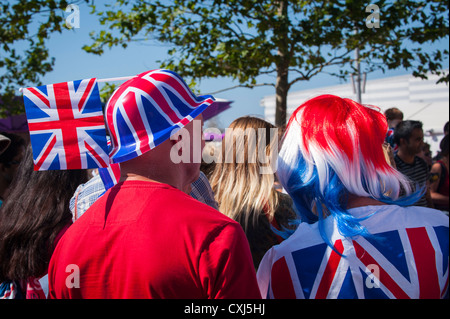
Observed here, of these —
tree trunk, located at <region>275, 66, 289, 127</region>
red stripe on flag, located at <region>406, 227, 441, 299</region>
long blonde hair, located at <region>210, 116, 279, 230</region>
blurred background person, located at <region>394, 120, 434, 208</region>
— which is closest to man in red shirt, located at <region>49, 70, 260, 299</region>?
red stripe on flag, located at <region>406, 227, 441, 299</region>

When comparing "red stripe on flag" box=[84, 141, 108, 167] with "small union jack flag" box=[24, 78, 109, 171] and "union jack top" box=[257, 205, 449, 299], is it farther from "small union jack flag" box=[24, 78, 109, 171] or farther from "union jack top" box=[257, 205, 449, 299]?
"union jack top" box=[257, 205, 449, 299]

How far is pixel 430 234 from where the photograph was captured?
1.25m

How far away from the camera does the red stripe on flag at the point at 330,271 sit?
1.23 metres

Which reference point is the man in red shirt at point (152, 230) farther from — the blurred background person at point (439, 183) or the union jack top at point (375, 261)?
the blurred background person at point (439, 183)

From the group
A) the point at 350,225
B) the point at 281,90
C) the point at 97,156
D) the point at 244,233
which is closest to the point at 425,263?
the point at 350,225

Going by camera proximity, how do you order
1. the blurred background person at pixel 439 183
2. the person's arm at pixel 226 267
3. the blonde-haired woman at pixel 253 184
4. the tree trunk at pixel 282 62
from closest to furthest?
the person's arm at pixel 226 267 → the blonde-haired woman at pixel 253 184 → the blurred background person at pixel 439 183 → the tree trunk at pixel 282 62

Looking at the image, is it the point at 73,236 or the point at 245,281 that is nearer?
the point at 245,281

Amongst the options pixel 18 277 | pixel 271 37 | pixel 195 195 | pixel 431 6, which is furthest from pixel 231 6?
pixel 18 277

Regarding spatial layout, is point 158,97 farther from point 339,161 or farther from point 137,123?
point 339,161

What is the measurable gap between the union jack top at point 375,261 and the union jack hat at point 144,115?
52cm

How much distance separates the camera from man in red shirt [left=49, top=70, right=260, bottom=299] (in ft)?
3.41

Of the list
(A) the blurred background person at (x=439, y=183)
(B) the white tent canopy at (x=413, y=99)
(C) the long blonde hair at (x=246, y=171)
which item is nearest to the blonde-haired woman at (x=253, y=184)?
(C) the long blonde hair at (x=246, y=171)
